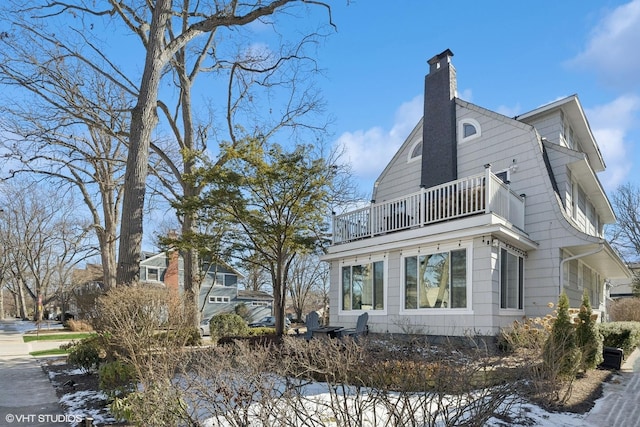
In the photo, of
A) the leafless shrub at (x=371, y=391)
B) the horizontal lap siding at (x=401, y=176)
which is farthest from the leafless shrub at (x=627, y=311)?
the leafless shrub at (x=371, y=391)

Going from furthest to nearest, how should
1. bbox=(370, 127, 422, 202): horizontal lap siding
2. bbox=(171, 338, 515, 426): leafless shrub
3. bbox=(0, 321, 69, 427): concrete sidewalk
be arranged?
bbox=(370, 127, 422, 202): horizontal lap siding < bbox=(0, 321, 69, 427): concrete sidewalk < bbox=(171, 338, 515, 426): leafless shrub

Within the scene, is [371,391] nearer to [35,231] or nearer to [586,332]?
[586,332]

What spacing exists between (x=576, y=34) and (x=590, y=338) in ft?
26.8

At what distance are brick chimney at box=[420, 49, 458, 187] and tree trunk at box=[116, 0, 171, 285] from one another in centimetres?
807

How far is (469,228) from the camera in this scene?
30.8 feet

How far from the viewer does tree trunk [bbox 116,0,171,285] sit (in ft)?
32.5

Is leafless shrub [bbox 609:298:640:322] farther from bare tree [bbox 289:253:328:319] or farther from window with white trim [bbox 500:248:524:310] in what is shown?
bare tree [bbox 289:253:328:319]

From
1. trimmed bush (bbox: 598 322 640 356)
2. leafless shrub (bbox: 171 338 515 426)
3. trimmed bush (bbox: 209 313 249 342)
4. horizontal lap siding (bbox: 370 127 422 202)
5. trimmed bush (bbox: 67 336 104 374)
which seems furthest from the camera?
trimmed bush (bbox: 209 313 249 342)

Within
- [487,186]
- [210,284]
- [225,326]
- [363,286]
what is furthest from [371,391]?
[210,284]

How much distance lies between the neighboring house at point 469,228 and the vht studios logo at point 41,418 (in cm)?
564

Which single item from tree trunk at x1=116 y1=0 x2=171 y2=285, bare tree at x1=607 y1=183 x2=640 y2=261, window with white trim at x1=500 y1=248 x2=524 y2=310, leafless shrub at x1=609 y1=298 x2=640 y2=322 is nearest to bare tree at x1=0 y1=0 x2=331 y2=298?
tree trunk at x1=116 y1=0 x2=171 y2=285

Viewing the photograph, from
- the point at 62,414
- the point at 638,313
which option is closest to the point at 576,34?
the point at 638,313

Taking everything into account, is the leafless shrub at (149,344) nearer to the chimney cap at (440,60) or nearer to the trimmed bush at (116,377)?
the trimmed bush at (116,377)

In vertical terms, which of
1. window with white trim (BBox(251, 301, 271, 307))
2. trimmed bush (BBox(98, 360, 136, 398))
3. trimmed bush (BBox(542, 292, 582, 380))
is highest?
trimmed bush (BBox(542, 292, 582, 380))
